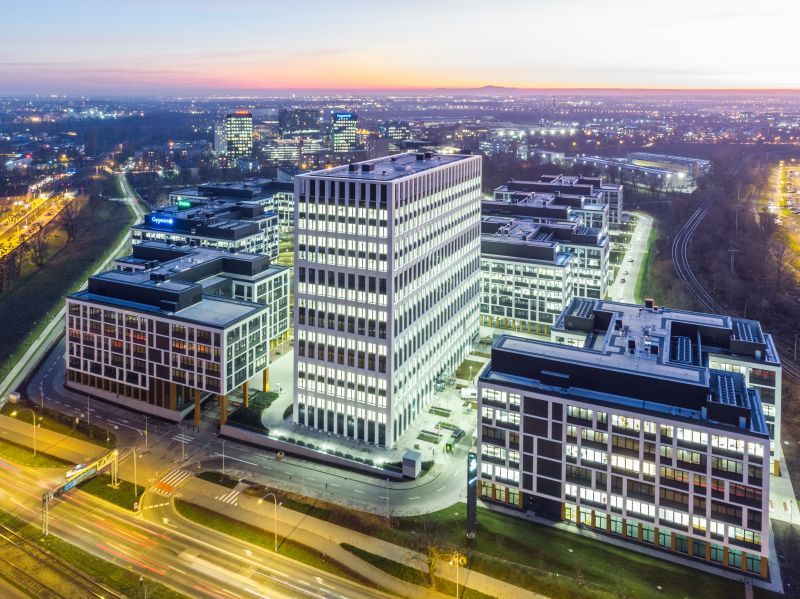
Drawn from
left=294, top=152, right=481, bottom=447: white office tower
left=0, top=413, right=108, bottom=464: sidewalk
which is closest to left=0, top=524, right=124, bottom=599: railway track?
left=0, top=413, right=108, bottom=464: sidewalk

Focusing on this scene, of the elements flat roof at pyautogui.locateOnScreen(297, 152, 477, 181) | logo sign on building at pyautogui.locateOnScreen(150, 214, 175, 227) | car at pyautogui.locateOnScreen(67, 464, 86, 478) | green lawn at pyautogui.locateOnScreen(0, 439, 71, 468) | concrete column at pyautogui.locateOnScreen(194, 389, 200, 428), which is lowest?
green lawn at pyautogui.locateOnScreen(0, 439, 71, 468)

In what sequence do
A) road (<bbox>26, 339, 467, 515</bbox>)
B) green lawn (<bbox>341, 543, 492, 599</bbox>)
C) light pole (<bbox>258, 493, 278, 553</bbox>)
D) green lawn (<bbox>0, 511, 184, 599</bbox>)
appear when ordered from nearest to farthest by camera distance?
green lawn (<bbox>0, 511, 184, 599</bbox>)
green lawn (<bbox>341, 543, 492, 599</bbox>)
light pole (<bbox>258, 493, 278, 553</bbox>)
road (<bbox>26, 339, 467, 515</bbox>)

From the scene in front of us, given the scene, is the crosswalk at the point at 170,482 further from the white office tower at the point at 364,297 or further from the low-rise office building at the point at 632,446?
the low-rise office building at the point at 632,446

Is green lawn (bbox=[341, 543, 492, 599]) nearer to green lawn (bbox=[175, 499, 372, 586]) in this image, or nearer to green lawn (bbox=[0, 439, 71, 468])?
green lawn (bbox=[175, 499, 372, 586])

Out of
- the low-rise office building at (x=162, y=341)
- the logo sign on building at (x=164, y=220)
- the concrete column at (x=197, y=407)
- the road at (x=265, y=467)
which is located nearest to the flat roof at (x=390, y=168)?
the low-rise office building at (x=162, y=341)

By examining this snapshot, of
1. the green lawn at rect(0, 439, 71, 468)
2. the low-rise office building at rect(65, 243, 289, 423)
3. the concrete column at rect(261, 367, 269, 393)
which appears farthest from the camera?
the concrete column at rect(261, 367, 269, 393)

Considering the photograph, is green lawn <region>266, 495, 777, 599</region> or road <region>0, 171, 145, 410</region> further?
road <region>0, 171, 145, 410</region>
